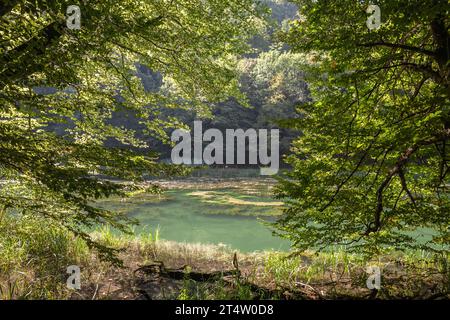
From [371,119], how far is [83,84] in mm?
4276

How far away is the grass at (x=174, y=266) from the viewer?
4617mm

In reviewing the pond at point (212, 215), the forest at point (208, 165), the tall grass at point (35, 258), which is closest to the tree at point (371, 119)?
the forest at point (208, 165)

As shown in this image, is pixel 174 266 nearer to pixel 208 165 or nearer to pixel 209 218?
pixel 208 165

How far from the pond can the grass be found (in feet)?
8.36

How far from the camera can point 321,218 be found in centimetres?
435

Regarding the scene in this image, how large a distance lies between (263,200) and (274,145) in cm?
1529

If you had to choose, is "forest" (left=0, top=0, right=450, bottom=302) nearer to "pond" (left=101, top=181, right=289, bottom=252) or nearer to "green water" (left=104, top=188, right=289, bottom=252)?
"pond" (left=101, top=181, right=289, bottom=252)

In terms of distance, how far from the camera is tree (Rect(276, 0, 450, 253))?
3241 millimetres

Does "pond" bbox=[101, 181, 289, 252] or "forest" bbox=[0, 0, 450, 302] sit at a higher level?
"forest" bbox=[0, 0, 450, 302]

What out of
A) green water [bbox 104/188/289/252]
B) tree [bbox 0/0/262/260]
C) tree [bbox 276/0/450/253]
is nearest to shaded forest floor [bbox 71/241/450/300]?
tree [bbox 276/0/450/253]

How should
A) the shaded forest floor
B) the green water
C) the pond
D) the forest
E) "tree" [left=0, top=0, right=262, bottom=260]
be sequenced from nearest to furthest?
"tree" [left=0, top=0, right=262, bottom=260]
the forest
the shaded forest floor
the green water
the pond

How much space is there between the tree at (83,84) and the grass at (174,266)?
885 millimetres
